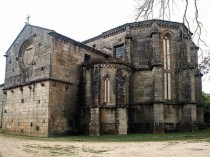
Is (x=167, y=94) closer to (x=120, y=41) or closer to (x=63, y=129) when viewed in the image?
(x=120, y=41)

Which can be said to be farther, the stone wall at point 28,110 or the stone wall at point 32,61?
the stone wall at point 32,61

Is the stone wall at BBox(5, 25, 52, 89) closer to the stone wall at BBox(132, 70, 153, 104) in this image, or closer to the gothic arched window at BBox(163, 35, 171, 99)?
the stone wall at BBox(132, 70, 153, 104)

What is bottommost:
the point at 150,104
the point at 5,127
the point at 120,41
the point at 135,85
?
the point at 5,127

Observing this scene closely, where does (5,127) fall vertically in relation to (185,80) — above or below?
below

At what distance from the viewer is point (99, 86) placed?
22219mm

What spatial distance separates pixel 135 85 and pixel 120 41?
5.52 m

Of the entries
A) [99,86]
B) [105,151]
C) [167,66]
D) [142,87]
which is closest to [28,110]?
[99,86]

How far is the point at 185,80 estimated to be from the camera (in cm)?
2562

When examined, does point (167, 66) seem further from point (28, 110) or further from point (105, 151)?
point (105, 151)

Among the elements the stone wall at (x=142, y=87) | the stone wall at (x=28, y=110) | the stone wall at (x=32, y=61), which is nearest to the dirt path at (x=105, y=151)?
the stone wall at (x=28, y=110)

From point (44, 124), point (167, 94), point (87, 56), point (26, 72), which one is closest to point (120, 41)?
point (87, 56)

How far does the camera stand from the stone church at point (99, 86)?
71.4 ft

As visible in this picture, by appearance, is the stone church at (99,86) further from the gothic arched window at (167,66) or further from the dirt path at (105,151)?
the dirt path at (105,151)

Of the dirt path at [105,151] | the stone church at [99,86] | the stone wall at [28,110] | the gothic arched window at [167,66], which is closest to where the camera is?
the dirt path at [105,151]
